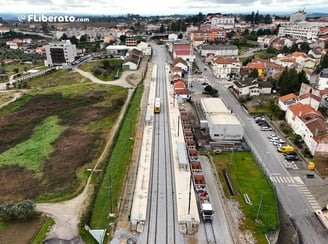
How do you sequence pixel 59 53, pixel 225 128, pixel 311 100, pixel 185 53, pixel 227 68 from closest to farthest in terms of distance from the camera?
pixel 225 128, pixel 311 100, pixel 227 68, pixel 185 53, pixel 59 53

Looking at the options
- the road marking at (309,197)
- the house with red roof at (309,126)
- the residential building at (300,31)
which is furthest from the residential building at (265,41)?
the road marking at (309,197)

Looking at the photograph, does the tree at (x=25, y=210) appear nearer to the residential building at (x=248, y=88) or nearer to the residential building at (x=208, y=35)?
the residential building at (x=248, y=88)

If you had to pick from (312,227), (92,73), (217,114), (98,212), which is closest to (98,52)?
(92,73)

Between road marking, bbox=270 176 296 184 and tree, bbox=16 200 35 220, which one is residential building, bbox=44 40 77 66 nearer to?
tree, bbox=16 200 35 220

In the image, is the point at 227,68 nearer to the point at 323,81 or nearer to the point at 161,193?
the point at 323,81

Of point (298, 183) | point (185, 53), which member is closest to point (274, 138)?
point (298, 183)

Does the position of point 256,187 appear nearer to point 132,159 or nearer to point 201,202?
point 201,202
